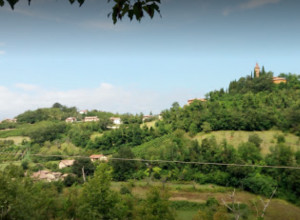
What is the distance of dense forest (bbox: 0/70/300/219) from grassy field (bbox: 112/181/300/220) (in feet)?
2.52

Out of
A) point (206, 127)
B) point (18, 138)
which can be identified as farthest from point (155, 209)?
point (18, 138)

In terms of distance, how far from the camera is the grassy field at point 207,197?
18.2 metres

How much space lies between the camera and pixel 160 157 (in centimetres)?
3117

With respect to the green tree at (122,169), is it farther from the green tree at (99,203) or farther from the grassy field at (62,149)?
the green tree at (99,203)

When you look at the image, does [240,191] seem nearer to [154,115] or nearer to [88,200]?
[88,200]

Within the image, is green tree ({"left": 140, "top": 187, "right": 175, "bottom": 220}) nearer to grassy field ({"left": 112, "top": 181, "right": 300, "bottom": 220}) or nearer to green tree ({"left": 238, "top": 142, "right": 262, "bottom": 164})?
grassy field ({"left": 112, "top": 181, "right": 300, "bottom": 220})

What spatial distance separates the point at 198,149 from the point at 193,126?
26.3 feet

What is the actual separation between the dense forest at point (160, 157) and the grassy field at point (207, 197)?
769 mm

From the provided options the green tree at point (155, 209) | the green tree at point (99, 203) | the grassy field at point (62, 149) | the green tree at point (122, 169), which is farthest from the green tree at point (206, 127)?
the green tree at point (99, 203)

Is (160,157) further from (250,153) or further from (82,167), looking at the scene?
(250,153)

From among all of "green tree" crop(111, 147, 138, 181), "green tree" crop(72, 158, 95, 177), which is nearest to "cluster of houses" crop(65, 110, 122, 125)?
"green tree" crop(111, 147, 138, 181)

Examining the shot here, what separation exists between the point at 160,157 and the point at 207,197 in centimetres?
1036

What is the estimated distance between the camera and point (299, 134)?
31.0 metres

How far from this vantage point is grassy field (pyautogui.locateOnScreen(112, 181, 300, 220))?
18.2 metres
